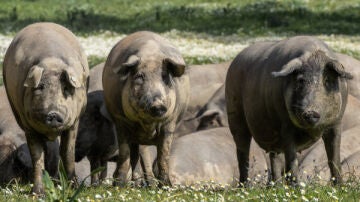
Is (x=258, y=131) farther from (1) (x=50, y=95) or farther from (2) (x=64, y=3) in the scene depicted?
(2) (x=64, y=3)

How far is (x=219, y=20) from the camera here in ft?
116

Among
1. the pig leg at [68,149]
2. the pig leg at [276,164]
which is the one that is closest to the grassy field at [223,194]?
the pig leg at [68,149]

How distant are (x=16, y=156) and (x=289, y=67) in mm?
5068

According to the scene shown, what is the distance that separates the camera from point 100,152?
688 inches

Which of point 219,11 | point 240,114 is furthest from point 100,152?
point 219,11

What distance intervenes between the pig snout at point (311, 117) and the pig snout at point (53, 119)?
9.57 feet

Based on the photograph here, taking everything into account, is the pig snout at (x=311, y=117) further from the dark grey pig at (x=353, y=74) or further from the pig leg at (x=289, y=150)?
the dark grey pig at (x=353, y=74)

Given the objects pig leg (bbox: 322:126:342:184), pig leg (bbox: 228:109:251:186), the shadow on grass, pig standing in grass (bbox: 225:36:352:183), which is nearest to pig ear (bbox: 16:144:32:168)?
pig leg (bbox: 228:109:251:186)

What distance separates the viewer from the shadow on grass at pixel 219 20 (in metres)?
32.9

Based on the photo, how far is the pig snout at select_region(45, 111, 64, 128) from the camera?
13.9 metres

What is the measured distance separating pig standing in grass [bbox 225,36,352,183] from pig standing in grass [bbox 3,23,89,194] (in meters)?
2.18

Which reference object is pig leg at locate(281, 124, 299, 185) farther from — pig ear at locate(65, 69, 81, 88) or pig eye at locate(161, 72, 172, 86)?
pig ear at locate(65, 69, 81, 88)

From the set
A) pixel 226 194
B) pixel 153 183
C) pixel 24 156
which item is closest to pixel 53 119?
pixel 153 183

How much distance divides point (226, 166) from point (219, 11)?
20307mm
